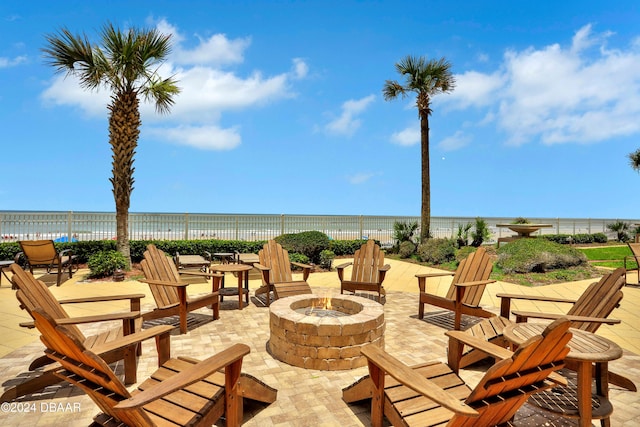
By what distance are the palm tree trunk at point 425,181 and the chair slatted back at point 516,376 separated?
43.1 feet

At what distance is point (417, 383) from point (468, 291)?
3638mm

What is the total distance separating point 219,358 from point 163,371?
2.47 feet

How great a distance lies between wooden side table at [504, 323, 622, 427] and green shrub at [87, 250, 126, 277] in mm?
9235

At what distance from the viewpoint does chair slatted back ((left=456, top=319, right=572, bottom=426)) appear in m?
1.97

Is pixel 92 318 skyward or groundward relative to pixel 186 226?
groundward

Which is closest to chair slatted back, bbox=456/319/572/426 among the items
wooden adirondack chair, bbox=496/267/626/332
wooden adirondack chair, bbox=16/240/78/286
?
wooden adirondack chair, bbox=496/267/626/332

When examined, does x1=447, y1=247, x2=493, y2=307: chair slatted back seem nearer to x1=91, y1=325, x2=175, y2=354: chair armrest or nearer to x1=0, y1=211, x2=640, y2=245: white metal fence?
x1=91, y1=325, x2=175, y2=354: chair armrest

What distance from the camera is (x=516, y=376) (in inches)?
80.8

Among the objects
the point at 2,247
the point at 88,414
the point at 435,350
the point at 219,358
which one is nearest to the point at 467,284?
the point at 435,350

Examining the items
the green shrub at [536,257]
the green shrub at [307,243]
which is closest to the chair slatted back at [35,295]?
the green shrub at [307,243]

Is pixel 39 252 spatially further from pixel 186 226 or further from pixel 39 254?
pixel 186 226

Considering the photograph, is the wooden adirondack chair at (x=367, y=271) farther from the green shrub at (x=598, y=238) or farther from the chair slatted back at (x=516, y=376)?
the green shrub at (x=598, y=238)

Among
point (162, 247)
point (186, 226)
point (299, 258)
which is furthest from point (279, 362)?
point (186, 226)

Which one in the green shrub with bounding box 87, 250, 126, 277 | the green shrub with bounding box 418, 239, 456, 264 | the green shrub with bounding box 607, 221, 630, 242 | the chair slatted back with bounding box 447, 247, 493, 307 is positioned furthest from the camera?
the green shrub with bounding box 607, 221, 630, 242
